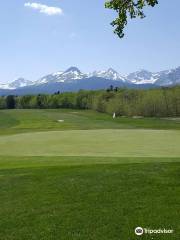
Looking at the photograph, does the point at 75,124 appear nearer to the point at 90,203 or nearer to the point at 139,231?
the point at 90,203

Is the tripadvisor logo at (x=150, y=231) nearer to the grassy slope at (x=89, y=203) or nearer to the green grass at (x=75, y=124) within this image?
the grassy slope at (x=89, y=203)

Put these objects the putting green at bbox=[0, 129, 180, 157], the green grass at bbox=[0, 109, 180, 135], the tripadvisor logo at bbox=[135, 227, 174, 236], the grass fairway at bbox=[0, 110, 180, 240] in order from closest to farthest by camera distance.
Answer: the tripadvisor logo at bbox=[135, 227, 174, 236]
the grass fairway at bbox=[0, 110, 180, 240]
the putting green at bbox=[0, 129, 180, 157]
the green grass at bbox=[0, 109, 180, 135]

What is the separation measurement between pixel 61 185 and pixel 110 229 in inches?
233

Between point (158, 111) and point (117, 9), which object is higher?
point (117, 9)

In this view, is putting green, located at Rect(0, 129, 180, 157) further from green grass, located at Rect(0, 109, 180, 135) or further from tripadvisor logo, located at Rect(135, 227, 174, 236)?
green grass, located at Rect(0, 109, 180, 135)

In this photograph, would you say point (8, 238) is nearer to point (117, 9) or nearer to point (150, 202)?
point (150, 202)

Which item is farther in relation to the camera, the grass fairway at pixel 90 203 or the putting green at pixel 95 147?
the putting green at pixel 95 147

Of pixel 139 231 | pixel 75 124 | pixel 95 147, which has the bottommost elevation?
pixel 75 124

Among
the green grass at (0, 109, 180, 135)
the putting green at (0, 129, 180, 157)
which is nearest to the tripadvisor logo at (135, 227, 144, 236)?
the putting green at (0, 129, 180, 157)

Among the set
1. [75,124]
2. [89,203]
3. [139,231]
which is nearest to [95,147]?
A: [89,203]

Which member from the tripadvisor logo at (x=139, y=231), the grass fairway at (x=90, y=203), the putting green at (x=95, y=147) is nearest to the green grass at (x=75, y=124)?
the putting green at (x=95, y=147)

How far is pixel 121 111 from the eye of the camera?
176 m

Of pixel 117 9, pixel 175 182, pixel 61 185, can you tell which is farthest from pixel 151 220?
pixel 117 9

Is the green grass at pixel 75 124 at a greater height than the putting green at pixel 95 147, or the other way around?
the putting green at pixel 95 147
